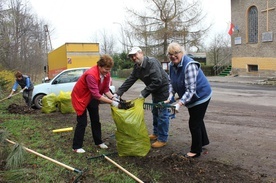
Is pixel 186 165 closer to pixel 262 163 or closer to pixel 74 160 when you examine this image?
pixel 262 163

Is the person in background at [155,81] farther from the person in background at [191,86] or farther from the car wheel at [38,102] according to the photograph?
the car wheel at [38,102]

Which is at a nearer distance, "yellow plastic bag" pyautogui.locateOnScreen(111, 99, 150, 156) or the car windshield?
"yellow plastic bag" pyautogui.locateOnScreen(111, 99, 150, 156)

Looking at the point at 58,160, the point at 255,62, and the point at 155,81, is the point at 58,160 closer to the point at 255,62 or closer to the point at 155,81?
the point at 155,81

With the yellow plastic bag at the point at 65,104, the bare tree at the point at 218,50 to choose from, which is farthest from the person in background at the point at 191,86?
the bare tree at the point at 218,50

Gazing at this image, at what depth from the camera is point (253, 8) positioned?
22312 millimetres

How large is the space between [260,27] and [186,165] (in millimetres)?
20400

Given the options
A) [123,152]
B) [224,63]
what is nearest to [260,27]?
[224,63]

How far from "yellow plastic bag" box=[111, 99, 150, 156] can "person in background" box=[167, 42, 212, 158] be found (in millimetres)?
651

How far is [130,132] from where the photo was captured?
4.07 m

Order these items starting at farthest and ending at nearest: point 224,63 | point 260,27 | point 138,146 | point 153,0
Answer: point 224,63, point 153,0, point 260,27, point 138,146

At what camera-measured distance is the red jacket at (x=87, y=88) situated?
4.16 m

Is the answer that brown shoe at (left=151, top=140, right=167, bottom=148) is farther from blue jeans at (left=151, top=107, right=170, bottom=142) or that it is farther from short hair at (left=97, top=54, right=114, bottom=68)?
short hair at (left=97, top=54, right=114, bottom=68)

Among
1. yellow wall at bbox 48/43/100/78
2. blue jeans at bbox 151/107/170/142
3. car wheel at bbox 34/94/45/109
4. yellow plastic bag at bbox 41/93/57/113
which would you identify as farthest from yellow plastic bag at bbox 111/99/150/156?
yellow wall at bbox 48/43/100/78

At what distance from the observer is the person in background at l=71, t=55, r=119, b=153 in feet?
13.7
